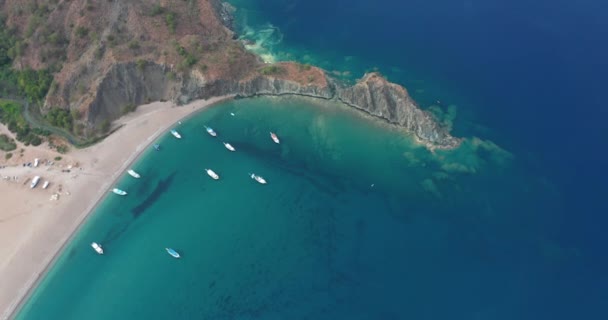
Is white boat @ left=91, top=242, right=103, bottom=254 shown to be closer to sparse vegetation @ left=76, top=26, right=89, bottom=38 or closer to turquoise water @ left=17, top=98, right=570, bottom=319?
turquoise water @ left=17, top=98, right=570, bottom=319

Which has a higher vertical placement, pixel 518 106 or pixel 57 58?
pixel 518 106

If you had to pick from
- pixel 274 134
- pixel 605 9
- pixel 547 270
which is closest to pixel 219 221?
pixel 274 134

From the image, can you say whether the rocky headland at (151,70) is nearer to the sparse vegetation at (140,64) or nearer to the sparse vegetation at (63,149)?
the sparse vegetation at (140,64)

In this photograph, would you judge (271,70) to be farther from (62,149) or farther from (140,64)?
(62,149)

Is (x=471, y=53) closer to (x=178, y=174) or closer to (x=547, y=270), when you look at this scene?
(x=547, y=270)

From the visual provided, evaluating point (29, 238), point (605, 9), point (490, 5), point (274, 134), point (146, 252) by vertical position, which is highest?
point (605, 9)

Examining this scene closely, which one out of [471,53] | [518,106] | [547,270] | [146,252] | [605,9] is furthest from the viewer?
[605,9]
